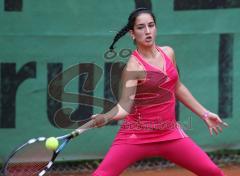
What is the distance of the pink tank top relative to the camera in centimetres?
405

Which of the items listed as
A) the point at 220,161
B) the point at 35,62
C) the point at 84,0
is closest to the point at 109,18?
the point at 84,0

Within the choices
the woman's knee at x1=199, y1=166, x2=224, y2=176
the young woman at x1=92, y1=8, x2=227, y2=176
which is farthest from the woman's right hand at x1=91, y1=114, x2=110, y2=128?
the woman's knee at x1=199, y1=166, x2=224, y2=176

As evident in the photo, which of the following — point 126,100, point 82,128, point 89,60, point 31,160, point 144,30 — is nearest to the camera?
point 82,128

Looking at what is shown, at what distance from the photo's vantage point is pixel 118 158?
3967 millimetres

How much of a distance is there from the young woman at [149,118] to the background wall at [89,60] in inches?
66.1

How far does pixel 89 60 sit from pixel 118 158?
6.39ft

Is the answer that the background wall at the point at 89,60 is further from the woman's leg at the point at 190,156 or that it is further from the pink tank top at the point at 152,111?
the woman's leg at the point at 190,156

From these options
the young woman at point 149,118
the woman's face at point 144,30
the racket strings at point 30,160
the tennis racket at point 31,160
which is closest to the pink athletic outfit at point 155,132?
the young woman at point 149,118

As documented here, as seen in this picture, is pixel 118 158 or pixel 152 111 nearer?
pixel 118 158

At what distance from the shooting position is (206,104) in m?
6.04

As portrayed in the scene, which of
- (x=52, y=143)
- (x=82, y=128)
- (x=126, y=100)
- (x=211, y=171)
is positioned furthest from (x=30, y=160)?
(x=211, y=171)

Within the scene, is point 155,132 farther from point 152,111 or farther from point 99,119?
point 99,119

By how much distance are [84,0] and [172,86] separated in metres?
1.88

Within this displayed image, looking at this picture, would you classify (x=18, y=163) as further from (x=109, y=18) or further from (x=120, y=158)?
(x=109, y=18)
